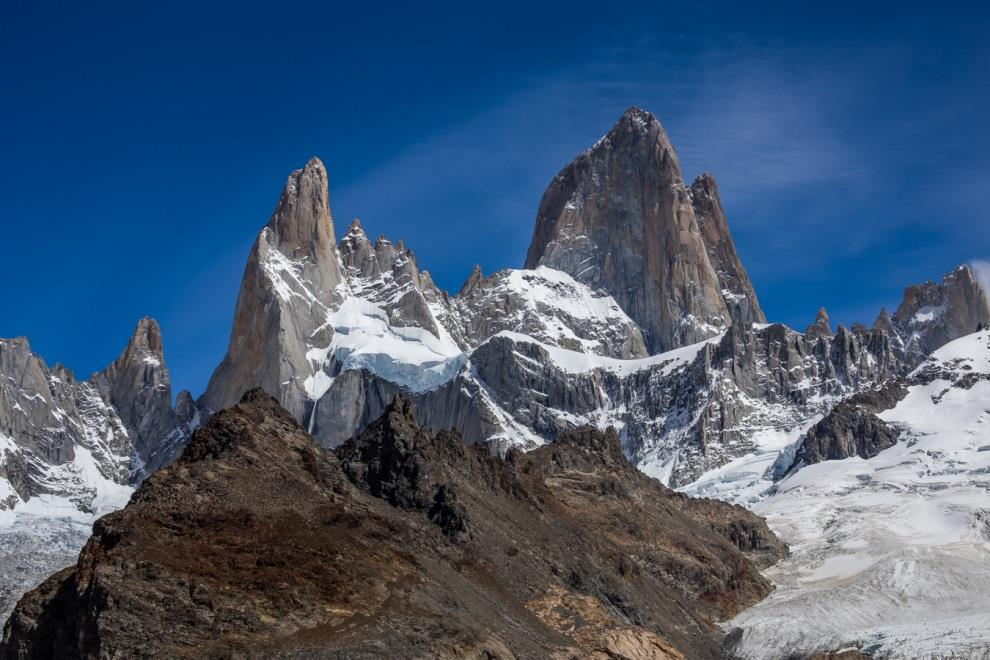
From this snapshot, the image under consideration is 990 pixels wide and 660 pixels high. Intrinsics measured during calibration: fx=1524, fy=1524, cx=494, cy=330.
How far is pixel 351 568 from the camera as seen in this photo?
299 feet

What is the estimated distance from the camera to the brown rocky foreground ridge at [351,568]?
8138cm

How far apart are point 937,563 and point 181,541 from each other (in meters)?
111

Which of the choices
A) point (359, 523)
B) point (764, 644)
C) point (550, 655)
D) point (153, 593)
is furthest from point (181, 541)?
point (764, 644)

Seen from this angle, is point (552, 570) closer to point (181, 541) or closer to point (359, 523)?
point (359, 523)

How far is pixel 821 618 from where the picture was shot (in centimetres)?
15762

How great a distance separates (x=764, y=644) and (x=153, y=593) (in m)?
81.2

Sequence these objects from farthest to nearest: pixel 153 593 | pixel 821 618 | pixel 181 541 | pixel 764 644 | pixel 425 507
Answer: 1. pixel 821 618
2. pixel 764 644
3. pixel 425 507
4. pixel 181 541
5. pixel 153 593

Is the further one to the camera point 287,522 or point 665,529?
point 665,529

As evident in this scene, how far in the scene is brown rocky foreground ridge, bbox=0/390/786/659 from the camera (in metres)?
81.4

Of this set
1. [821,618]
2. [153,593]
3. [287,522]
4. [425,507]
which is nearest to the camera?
[153,593]

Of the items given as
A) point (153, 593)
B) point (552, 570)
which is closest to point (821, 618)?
point (552, 570)

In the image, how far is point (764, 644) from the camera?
14700cm

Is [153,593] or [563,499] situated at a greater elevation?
[563,499]

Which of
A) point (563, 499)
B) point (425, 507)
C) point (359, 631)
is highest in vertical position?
point (563, 499)
